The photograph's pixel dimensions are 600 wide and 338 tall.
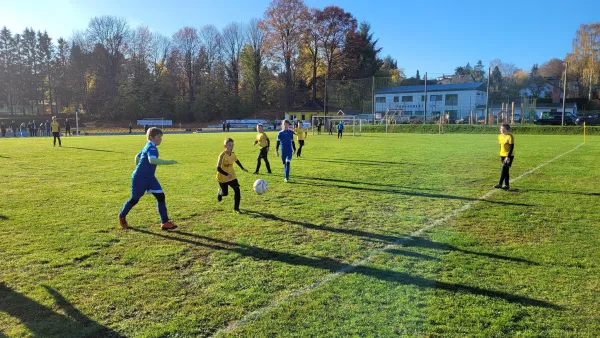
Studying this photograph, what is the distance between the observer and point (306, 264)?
4914mm

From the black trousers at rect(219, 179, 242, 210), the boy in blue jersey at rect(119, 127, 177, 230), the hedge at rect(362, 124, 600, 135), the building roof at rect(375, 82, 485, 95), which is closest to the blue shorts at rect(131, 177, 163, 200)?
the boy in blue jersey at rect(119, 127, 177, 230)

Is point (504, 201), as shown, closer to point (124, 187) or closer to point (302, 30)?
point (124, 187)

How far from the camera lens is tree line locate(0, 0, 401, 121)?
237 feet

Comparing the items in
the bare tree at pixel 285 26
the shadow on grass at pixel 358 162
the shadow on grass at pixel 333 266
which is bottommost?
the shadow on grass at pixel 333 266

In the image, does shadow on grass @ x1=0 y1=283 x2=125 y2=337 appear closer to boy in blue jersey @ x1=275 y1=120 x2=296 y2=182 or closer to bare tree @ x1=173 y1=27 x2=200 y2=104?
boy in blue jersey @ x1=275 y1=120 x2=296 y2=182

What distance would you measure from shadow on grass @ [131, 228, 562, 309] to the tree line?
68081 millimetres

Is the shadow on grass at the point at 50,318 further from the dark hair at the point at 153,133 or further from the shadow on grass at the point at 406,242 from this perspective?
the shadow on grass at the point at 406,242

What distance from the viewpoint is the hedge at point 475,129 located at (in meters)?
35.9

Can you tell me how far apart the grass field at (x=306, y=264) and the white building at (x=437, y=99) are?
4508 centimetres

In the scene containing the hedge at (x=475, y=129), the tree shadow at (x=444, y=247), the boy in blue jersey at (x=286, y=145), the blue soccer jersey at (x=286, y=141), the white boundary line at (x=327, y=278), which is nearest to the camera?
the white boundary line at (x=327, y=278)

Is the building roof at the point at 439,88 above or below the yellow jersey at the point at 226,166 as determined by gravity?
above

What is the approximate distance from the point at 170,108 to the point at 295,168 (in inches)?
2536

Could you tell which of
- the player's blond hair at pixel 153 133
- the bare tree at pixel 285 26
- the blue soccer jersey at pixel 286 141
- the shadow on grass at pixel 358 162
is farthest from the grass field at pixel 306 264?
the bare tree at pixel 285 26

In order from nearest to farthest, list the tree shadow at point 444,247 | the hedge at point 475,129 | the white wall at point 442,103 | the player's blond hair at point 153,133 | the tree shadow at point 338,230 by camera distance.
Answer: the tree shadow at point 444,247 < the tree shadow at point 338,230 < the player's blond hair at point 153,133 < the hedge at point 475,129 < the white wall at point 442,103
